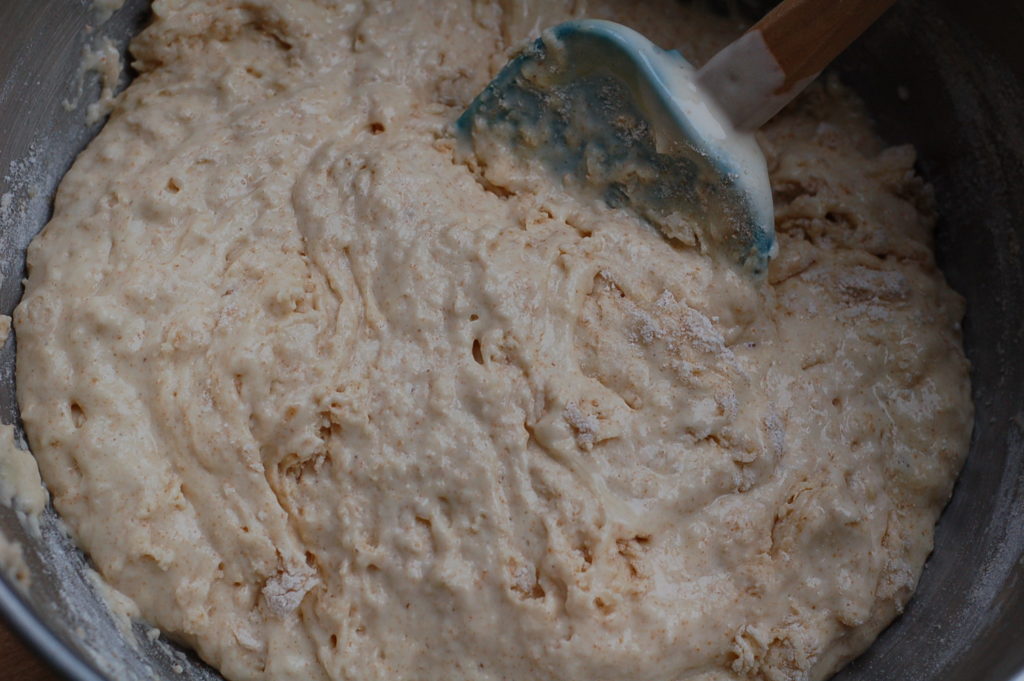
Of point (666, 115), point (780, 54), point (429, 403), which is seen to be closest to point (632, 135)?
point (666, 115)

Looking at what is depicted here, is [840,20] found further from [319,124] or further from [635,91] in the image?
[319,124]

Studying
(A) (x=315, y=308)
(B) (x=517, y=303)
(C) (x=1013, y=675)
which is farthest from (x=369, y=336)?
(C) (x=1013, y=675)

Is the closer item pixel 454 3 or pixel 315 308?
pixel 315 308

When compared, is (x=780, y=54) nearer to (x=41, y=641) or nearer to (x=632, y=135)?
(x=632, y=135)

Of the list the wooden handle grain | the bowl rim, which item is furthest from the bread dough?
the wooden handle grain

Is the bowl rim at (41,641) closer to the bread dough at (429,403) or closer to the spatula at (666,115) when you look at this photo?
the bread dough at (429,403)

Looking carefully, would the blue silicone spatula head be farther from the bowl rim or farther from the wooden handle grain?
the bowl rim

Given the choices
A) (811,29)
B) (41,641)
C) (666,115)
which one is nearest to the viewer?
(41,641)
